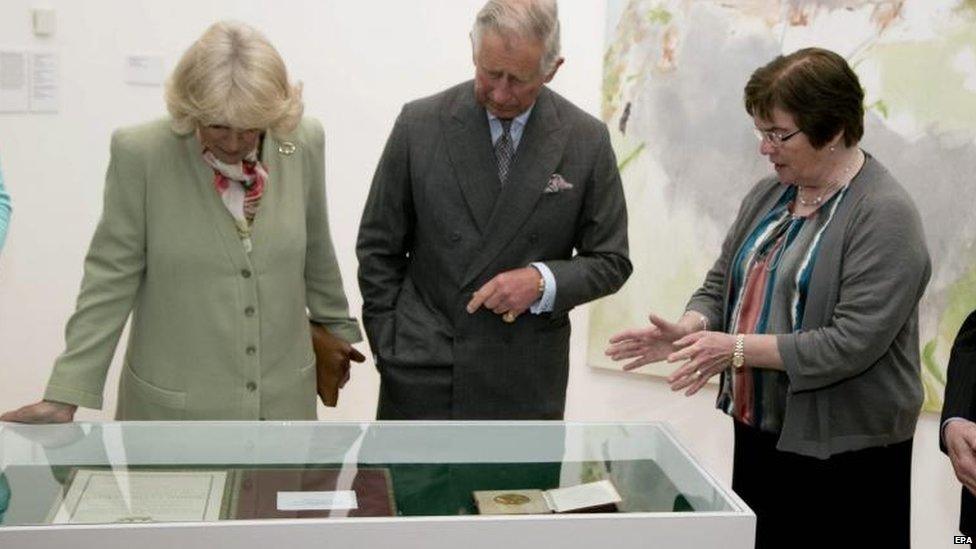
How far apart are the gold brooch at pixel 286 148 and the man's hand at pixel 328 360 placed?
0.48 meters

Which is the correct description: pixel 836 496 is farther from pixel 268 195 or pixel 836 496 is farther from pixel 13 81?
pixel 13 81

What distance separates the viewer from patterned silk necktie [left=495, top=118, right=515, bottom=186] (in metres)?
3.06

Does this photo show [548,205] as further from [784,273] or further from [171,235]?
[171,235]

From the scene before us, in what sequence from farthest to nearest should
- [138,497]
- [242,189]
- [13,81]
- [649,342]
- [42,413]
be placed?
[13,81], [649,342], [242,189], [42,413], [138,497]

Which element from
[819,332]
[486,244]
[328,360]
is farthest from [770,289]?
[328,360]

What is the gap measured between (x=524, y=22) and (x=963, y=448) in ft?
4.36

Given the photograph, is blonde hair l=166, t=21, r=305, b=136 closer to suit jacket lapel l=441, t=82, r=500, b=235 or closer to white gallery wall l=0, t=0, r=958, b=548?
suit jacket lapel l=441, t=82, r=500, b=235

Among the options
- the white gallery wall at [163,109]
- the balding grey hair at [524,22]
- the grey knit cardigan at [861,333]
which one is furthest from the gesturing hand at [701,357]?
the white gallery wall at [163,109]

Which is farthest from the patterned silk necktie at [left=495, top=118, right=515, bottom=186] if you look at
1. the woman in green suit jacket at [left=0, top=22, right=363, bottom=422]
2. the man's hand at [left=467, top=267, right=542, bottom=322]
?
the woman in green suit jacket at [left=0, top=22, right=363, bottom=422]

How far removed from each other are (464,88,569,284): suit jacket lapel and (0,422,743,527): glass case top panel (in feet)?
2.07

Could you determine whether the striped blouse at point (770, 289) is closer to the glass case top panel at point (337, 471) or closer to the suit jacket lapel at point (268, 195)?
the glass case top panel at point (337, 471)

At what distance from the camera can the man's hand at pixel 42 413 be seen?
2428 mm

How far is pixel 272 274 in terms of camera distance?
2793 mm

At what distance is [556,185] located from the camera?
3033mm
